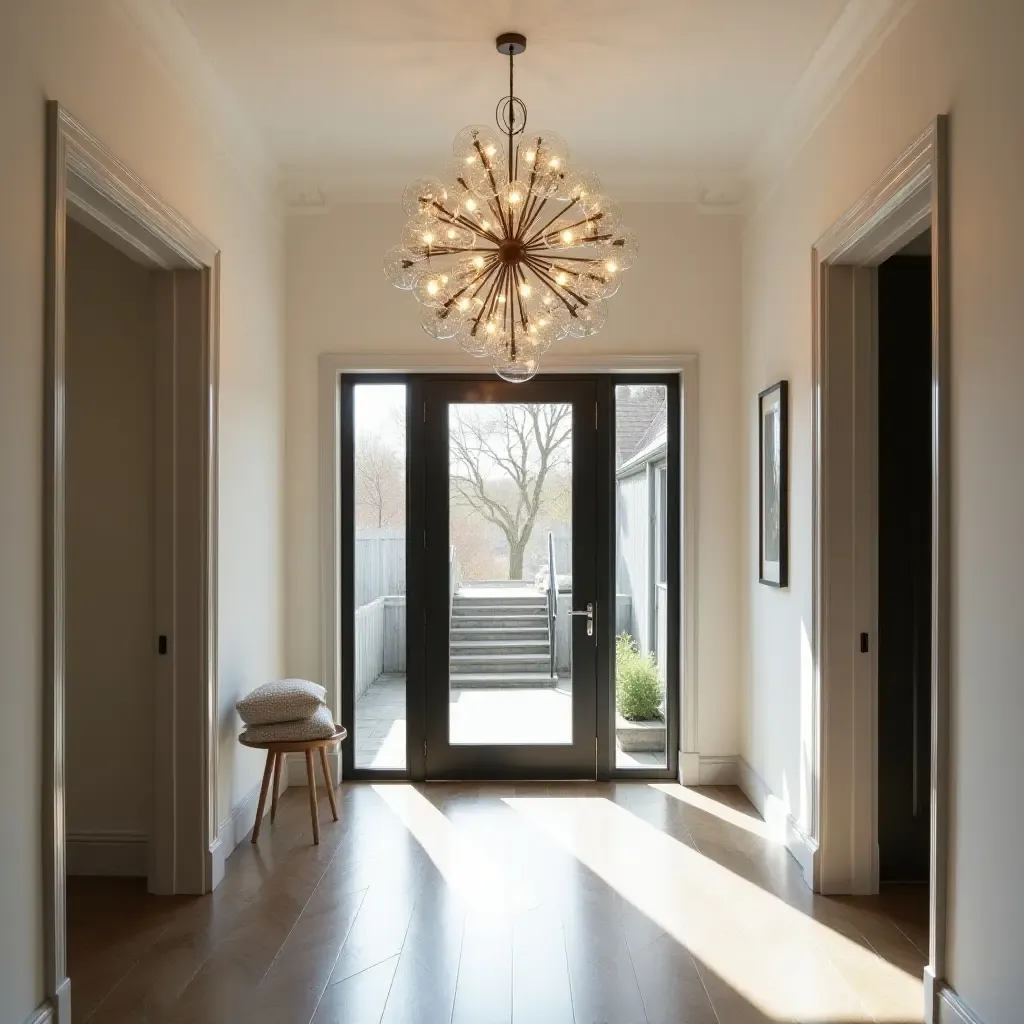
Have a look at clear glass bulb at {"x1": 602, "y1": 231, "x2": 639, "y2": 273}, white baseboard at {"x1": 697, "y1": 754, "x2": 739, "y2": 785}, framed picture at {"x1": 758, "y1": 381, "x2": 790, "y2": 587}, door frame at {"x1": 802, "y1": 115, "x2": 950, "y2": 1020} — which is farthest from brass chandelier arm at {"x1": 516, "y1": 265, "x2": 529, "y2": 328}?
white baseboard at {"x1": 697, "y1": 754, "x2": 739, "y2": 785}

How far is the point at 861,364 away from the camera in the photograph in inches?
140

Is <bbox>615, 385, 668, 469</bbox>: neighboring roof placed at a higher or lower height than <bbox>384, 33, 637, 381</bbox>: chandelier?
lower

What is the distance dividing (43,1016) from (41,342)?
1.71 meters

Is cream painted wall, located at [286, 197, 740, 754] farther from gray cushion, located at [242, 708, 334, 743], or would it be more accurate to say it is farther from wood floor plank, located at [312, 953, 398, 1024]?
wood floor plank, located at [312, 953, 398, 1024]

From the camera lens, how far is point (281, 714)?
159 inches

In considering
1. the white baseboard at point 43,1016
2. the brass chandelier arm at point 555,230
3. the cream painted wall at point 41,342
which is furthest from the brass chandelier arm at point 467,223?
the white baseboard at point 43,1016

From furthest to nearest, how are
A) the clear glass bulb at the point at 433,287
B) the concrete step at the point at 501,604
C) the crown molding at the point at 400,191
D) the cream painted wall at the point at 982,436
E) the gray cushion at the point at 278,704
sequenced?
the concrete step at the point at 501,604 < the crown molding at the point at 400,191 < the gray cushion at the point at 278,704 < the clear glass bulb at the point at 433,287 < the cream painted wall at the point at 982,436

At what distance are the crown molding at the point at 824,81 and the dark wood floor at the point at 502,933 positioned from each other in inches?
119

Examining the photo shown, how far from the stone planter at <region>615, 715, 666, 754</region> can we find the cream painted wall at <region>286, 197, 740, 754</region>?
0.86 ft

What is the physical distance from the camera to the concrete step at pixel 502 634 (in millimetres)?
5086

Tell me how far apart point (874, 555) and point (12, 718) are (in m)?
2.95

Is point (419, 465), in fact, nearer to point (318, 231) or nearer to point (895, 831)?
point (318, 231)

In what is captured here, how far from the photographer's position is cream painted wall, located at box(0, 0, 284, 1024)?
2217mm

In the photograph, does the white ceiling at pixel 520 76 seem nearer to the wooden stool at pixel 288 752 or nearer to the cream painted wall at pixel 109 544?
the cream painted wall at pixel 109 544
